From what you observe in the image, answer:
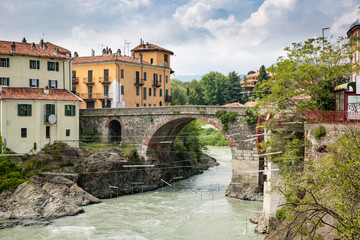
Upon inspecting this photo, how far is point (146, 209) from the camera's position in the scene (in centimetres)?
3494

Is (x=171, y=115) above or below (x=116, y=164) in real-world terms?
above

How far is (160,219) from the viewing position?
32.0 meters

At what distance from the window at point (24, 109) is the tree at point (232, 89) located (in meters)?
61.7

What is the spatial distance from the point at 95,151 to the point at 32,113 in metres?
6.76

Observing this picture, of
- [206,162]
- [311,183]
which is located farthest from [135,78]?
[311,183]

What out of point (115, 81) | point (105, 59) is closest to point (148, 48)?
point (105, 59)

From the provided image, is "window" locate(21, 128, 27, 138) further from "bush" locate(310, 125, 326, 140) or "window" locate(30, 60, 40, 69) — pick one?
"bush" locate(310, 125, 326, 140)

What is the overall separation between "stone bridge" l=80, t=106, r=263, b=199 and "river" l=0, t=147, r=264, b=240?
2.53 m

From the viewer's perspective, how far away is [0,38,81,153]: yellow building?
38.5 meters

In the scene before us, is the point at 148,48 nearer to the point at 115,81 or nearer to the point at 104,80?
the point at 115,81

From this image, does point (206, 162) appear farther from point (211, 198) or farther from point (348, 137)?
point (348, 137)

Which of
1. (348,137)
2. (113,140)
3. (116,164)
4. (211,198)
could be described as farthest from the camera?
(113,140)

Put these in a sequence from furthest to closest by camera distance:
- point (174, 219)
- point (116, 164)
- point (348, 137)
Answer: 1. point (116, 164)
2. point (174, 219)
3. point (348, 137)

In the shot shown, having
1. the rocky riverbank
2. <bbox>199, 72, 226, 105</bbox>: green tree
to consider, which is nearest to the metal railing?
the rocky riverbank
